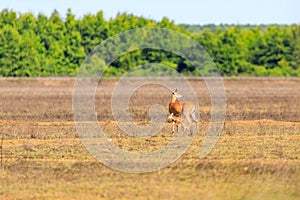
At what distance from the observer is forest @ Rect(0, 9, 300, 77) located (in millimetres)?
83062

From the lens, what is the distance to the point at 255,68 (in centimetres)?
9081

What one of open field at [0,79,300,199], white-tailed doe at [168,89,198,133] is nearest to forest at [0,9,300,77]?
open field at [0,79,300,199]

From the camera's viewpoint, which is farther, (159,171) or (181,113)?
(181,113)

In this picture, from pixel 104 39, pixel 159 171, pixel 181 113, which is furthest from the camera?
pixel 104 39

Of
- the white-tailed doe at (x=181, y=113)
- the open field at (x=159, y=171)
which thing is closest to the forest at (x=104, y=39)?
the open field at (x=159, y=171)

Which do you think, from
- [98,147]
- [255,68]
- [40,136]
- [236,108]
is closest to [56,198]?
[98,147]

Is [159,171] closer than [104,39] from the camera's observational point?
Yes

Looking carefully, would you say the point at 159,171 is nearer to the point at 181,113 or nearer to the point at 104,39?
the point at 181,113

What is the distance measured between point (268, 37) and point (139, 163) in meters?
75.9

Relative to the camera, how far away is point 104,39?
86.9m

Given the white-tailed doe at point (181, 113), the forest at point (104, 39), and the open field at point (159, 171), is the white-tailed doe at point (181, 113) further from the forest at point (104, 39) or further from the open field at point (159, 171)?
the forest at point (104, 39)

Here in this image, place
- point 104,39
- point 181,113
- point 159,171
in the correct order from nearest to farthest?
point 159,171, point 181,113, point 104,39

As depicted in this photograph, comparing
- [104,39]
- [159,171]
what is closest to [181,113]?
[159,171]

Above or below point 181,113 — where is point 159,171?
below
